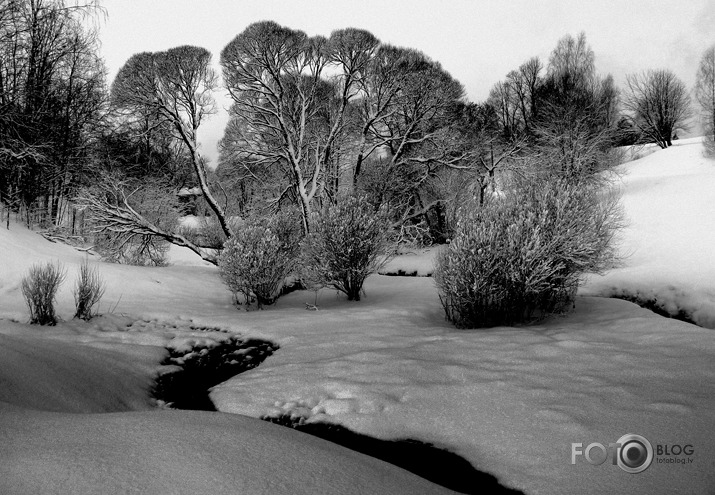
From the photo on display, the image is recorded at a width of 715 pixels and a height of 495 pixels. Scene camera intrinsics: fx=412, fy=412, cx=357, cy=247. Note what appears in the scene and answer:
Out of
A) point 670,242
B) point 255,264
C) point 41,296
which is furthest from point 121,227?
point 670,242

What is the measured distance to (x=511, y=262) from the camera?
23.8 ft

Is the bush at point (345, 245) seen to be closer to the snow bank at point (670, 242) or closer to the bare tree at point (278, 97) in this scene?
the bare tree at point (278, 97)

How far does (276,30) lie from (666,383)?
595 inches

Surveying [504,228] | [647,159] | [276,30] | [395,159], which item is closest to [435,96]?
[395,159]

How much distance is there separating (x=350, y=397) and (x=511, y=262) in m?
Answer: 4.32

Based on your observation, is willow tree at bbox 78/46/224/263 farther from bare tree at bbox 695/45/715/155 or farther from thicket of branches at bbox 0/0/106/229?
bare tree at bbox 695/45/715/155

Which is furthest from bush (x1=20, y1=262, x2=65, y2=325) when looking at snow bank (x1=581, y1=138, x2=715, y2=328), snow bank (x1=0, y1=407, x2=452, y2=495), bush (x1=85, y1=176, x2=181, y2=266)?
snow bank (x1=581, y1=138, x2=715, y2=328)

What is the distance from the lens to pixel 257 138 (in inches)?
651

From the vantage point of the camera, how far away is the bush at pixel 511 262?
23.8 ft

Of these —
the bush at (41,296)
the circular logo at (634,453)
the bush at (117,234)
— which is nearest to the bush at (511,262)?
the circular logo at (634,453)

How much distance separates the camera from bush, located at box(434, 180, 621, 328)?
7250 mm

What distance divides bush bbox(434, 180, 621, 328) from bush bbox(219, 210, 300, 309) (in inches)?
160

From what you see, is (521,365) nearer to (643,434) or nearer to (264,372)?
(643,434)

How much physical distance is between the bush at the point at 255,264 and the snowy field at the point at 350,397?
2.72 feet
